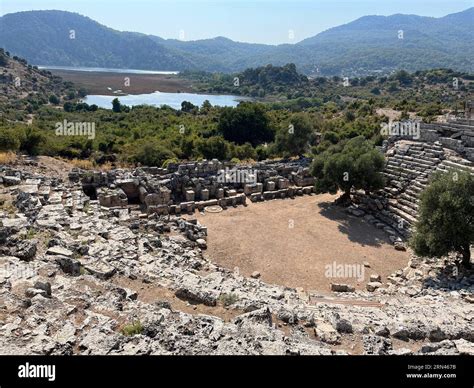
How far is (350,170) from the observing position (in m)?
24.2

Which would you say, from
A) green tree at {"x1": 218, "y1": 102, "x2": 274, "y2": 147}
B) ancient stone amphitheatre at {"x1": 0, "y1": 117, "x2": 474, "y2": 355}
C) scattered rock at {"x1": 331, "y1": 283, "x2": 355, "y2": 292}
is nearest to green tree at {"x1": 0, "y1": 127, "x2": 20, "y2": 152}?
ancient stone amphitheatre at {"x1": 0, "y1": 117, "x2": 474, "y2": 355}

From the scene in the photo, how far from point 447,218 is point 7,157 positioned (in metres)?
26.1

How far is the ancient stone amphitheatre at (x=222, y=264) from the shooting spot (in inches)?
351

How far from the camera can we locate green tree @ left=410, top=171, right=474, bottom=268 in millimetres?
15367

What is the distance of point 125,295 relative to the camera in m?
11.3

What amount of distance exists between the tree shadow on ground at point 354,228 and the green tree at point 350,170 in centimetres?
119

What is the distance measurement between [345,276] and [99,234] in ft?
34.5

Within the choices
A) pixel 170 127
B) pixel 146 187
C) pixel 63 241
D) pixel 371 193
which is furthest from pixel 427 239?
pixel 170 127

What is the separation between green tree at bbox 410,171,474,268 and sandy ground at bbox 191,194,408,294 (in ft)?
8.72

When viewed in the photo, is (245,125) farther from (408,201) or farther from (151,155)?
(408,201)

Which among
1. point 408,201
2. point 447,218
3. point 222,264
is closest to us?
point 447,218

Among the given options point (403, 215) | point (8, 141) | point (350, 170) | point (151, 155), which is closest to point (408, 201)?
point (403, 215)

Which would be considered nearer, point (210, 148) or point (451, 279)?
point (451, 279)
